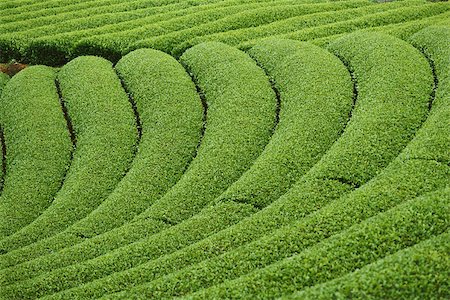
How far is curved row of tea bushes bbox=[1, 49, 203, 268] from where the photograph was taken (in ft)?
54.3

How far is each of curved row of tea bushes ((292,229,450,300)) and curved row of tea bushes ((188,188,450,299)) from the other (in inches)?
29.4

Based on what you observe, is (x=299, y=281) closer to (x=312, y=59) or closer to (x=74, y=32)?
(x=312, y=59)

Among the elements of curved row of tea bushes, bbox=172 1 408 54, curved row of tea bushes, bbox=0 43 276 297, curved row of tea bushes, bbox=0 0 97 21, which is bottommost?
curved row of tea bushes, bbox=0 43 276 297

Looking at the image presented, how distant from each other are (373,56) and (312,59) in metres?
2.70

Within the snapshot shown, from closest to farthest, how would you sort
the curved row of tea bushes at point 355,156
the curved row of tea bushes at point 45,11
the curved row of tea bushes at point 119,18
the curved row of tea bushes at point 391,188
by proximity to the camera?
the curved row of tea bushes at point 391,188 → the curved row of tea bushes at point 355,156 → the curved row of tea bushes at point 119,18 → the curved row of tea bushes at point 45,11

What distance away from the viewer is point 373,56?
23.0m

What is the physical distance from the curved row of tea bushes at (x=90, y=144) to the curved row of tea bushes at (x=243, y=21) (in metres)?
3.43

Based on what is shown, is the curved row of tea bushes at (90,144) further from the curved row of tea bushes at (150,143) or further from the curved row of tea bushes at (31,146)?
the curved row of tea bushes at (150,143)

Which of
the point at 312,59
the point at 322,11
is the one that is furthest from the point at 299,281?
the point at 322,11

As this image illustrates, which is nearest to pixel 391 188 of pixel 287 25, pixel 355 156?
pixel 355 156

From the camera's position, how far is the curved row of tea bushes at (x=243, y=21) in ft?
102

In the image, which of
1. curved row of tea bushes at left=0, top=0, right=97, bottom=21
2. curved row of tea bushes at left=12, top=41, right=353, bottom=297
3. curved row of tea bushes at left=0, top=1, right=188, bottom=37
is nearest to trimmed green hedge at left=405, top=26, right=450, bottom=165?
curved row of tea bushes at left=12, top=41, right=353, bottom=297

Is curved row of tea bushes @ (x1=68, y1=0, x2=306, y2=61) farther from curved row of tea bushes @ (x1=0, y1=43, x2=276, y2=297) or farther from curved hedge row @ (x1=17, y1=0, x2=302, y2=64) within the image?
curved row of tea bushes @ (x1=0, y1=43, x2=276, y2=297)

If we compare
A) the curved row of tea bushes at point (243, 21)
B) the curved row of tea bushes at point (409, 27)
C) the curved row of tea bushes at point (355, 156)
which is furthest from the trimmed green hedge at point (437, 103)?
the curved row of tea bushes at point (243, 21)
